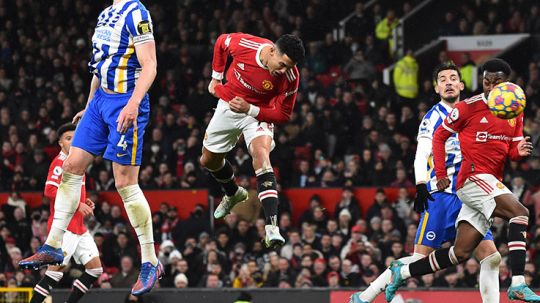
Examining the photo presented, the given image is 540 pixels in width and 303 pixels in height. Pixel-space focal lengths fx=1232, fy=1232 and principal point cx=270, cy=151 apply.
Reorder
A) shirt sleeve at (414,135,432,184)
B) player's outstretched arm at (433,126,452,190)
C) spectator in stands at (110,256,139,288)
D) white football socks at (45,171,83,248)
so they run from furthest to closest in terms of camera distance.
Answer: spectator in stands at (110,256,139,288), shirt sleeve at (414,135,432,184), player's outstretched arm at (433,126,452,190), white football socks at (45,171,83,248)

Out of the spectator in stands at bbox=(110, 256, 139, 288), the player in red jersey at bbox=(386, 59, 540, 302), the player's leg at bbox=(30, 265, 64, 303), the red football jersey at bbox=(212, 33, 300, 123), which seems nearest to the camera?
the player in red jersey at bbox=(386, 59, 540, 302)

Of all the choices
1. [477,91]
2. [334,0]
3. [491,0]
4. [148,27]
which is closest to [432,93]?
[477,91]

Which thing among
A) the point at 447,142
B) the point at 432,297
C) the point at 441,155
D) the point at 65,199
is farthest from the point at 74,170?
the point at 432,297

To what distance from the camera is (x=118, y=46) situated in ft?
34.6

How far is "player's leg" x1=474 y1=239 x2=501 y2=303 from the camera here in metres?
12.2

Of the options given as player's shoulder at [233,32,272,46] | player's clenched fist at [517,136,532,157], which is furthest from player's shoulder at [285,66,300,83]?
player's clenched fist at [517,136,532,157]

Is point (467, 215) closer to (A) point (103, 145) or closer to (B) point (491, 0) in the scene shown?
(A) point (103, 145)

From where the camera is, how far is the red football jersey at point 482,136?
11.6m

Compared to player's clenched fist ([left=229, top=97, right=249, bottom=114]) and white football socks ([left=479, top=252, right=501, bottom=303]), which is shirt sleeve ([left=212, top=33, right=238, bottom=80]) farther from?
white football socks ([left=479, top=252, right=501, bottom=303])

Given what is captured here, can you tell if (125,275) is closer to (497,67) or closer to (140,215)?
(140,215)

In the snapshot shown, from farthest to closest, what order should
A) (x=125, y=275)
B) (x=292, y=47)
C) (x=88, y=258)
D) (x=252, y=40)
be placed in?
(x=125, y=275), (x=88, y=258), (x=252, y=40), (x=292, y=47)

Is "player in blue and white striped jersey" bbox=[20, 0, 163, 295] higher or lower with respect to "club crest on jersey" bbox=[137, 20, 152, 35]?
lower

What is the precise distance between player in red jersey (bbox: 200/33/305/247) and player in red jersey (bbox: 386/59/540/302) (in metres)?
1.59

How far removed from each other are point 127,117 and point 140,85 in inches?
13.1
